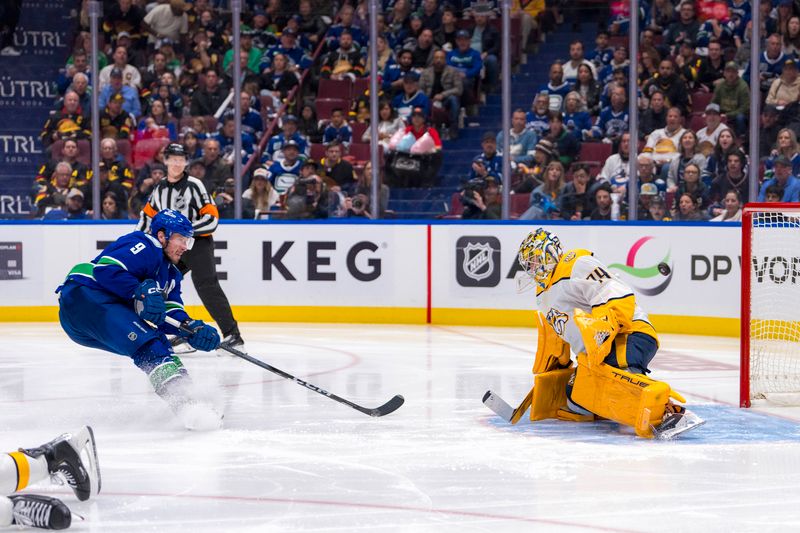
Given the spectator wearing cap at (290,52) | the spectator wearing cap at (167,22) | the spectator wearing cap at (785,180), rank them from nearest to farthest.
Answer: the spectator wearing cap at (785,180) → the spectator wearing cap at (290,52) → the spectator wearing cap at (167,22)

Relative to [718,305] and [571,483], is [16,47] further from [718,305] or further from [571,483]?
[571,483]

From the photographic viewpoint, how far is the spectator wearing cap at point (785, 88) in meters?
8.05

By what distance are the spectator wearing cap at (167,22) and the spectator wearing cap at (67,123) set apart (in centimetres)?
95

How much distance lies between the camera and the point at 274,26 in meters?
10.0

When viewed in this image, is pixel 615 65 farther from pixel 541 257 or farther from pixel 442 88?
pixel 541 257

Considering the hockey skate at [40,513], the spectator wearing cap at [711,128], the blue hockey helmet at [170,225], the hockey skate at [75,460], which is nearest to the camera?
the hockey skate at [40,513]

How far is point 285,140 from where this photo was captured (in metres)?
9.48

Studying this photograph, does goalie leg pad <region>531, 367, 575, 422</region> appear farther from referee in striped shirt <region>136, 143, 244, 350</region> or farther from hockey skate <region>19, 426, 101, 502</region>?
referee in striped shirt <region>136, 143, 244, 350</region>

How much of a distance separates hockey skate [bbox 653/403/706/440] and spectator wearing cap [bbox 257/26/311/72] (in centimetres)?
606

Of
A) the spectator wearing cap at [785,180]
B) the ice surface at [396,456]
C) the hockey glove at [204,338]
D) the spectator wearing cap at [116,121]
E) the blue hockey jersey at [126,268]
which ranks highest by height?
the spectator wearing cap at [116,121]

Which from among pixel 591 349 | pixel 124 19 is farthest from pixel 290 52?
pixel 591 349


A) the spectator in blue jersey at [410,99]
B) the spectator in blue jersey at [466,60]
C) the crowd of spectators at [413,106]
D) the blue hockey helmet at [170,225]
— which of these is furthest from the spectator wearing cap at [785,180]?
the blue hockey helmet at [170,225]

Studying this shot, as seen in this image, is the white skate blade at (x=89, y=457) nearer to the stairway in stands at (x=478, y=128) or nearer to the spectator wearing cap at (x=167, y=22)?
the stairway in stands at (x=478, y=128)

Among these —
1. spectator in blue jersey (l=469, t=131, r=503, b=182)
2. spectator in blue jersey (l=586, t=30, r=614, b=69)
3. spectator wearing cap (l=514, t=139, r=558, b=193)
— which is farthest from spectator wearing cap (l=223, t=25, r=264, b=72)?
spectator in blue jersey (l=586, t=30, r=614, b=69)
